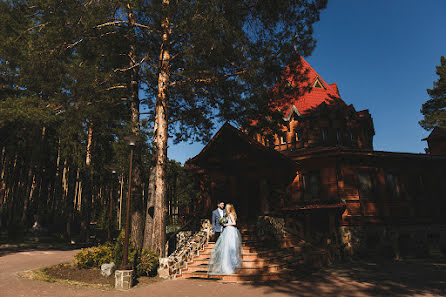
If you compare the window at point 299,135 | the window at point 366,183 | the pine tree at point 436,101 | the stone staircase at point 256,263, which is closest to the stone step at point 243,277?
the stone staircase at point 256,263

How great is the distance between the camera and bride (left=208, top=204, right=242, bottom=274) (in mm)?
8977

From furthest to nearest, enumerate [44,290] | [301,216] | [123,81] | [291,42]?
1. [301,216]
2. [123,81]
3. [291,42]
4. [44,290]

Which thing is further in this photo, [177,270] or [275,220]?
[275,220]

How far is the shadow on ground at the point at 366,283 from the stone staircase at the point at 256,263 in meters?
0.52

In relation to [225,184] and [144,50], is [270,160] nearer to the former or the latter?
[225,184]

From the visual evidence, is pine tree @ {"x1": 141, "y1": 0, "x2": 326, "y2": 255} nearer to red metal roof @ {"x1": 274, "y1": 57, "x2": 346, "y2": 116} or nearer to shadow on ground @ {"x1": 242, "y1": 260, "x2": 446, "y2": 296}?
red metal roof @ {"x1": 274, "y1": 57, "x2": 346, "y2": 116}

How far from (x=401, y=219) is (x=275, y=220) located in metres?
9.46

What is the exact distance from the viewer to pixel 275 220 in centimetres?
1345

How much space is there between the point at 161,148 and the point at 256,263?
610 centimetres

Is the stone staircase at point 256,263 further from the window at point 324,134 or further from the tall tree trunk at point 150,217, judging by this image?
the window at point 324,134

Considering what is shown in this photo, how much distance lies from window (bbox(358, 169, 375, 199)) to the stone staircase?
25.2 feet

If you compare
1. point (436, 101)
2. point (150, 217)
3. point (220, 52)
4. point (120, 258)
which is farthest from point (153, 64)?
point (436, 101)

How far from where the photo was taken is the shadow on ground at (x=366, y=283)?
7588mm

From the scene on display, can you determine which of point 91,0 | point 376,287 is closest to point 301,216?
point 376,287
